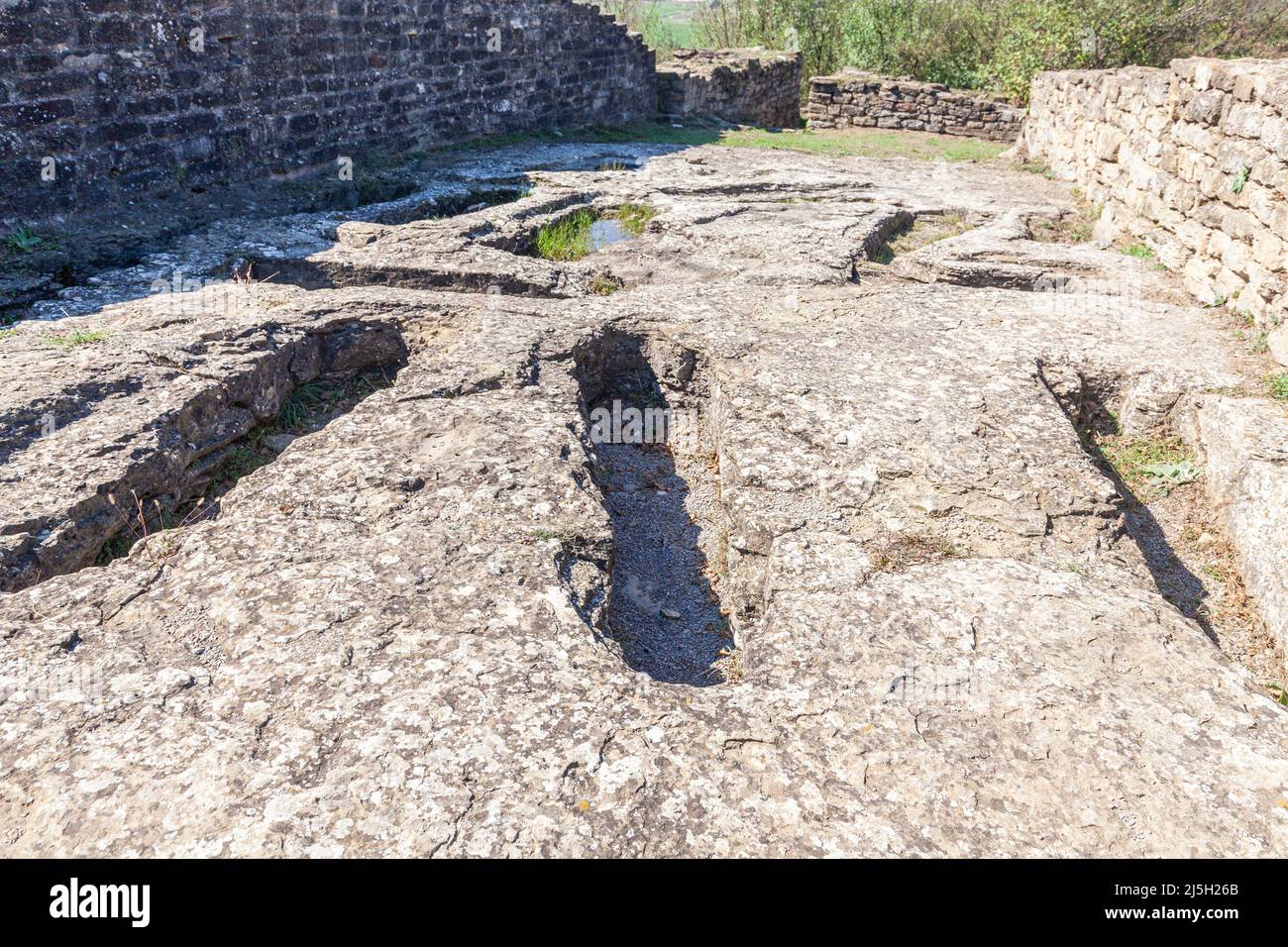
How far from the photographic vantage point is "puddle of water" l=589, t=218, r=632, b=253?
629 cm

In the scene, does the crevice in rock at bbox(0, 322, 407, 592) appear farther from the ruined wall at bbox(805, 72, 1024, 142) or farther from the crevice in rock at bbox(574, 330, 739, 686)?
the ruined wall at bbox(805, 72, 1024, 142)

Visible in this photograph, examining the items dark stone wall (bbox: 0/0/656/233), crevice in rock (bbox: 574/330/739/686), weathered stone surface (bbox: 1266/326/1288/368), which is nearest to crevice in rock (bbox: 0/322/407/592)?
crevice in rock (bbox: 574/330/739/686)

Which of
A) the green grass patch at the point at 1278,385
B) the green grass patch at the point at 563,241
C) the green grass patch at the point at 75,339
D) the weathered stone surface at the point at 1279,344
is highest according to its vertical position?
the green grass patch at the point at 563,241

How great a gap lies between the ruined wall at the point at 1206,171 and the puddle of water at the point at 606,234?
3617 mm

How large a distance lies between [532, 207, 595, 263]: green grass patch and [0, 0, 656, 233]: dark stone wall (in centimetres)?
261

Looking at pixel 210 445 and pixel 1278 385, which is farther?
pixel 1278 385

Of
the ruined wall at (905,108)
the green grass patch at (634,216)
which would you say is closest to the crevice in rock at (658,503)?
the green grass patch at (634,216)

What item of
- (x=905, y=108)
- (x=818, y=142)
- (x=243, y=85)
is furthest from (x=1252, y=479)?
(x=905, y=108)

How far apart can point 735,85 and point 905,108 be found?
2789mm

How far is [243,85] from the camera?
6.74m

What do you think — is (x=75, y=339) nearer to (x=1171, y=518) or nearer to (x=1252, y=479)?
(x=1171, y=518)

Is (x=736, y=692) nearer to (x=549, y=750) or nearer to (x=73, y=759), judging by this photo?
(x=549, y=750)

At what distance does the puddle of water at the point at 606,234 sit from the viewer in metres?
6.29

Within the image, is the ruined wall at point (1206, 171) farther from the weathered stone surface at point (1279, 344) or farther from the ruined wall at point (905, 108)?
the ruined wall at point (905, 108)
